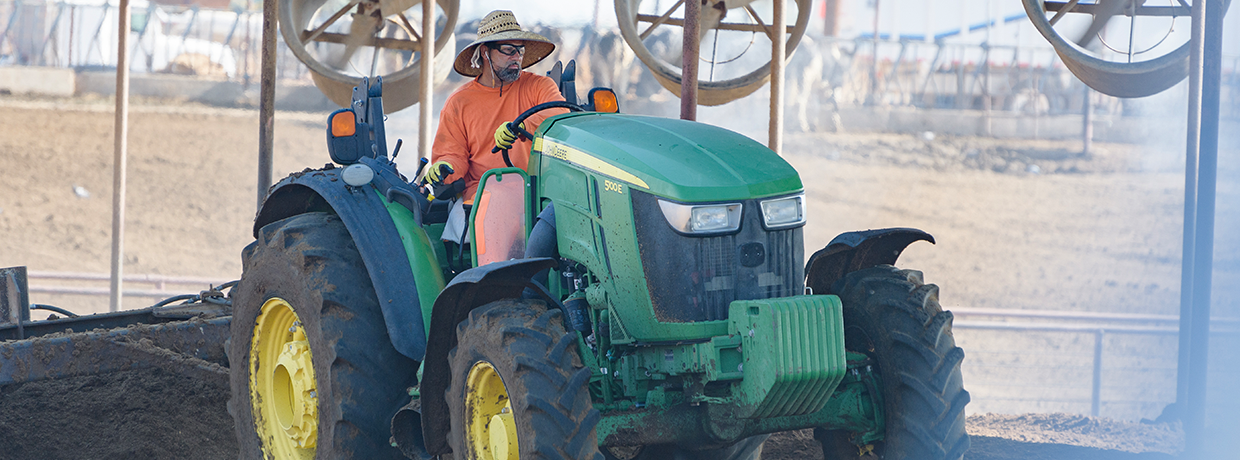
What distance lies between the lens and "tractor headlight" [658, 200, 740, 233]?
3.25 metres

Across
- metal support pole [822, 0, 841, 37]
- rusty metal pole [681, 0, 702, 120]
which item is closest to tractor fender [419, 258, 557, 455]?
rusty metal pole [681, 0, 702, 120]

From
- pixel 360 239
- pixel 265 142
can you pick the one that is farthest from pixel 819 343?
pixel 265 142

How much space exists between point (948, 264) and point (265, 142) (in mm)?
16994

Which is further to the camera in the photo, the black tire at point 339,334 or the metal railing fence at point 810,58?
the metal railing fence at point 810,58

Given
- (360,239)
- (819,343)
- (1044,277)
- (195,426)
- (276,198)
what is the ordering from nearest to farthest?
(819,343)
(360,239)
(276,198)
(195,426)
(1044,277)

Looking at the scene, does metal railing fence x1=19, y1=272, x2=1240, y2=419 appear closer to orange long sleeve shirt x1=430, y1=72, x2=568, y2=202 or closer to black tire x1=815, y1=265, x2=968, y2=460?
black tire x1=815, y1=265, x2=968, y2=460

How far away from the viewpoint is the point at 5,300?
568 centimetres

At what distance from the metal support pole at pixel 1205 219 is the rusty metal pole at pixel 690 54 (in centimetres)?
231

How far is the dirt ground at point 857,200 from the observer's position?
2012cm

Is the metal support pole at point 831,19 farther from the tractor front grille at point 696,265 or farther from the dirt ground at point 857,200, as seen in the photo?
the tractor front grille at point 696,265

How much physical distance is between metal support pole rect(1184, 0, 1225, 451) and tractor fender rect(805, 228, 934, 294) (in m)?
2.33

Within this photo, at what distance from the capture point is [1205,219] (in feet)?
18.3

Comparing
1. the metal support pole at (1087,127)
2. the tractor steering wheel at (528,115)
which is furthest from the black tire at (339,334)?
the metal support pole at (1087,127)

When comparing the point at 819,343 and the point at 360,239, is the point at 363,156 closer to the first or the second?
the point at 360,239
